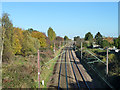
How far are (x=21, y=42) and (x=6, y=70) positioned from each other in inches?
463

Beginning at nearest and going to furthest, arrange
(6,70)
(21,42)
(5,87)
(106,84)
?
(5,87) < (6,70) < (106,84) < (21,42)

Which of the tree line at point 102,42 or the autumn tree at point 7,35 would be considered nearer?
the autumn tree at point 7,35

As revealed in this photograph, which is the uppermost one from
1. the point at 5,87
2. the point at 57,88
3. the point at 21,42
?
the point at 21,42

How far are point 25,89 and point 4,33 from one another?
807cm

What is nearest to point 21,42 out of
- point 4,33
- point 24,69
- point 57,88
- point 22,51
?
point 22,51

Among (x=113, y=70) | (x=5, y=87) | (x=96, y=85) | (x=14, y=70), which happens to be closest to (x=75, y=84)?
(x=96, y=85)

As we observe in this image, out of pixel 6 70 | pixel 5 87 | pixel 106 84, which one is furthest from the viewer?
pixel 106 84

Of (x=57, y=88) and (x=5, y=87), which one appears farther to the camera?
(x=57, y=88)

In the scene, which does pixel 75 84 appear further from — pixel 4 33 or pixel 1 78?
pixel 4 33

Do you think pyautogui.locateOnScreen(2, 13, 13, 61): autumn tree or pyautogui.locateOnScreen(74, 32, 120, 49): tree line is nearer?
pyautogui.locateOnScreen(2, 13, 13, 61): autumn tree

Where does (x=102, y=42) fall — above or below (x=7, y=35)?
below

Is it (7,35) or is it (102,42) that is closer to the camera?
(7,35)

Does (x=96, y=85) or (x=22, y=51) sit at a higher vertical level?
(x=22, y=51)

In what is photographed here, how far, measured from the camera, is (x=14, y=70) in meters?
14.9
